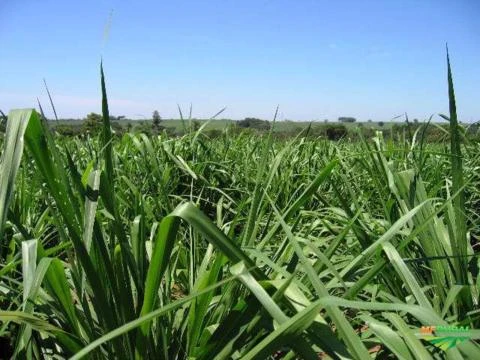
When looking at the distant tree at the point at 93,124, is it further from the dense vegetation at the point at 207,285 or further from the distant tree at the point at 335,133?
the dense vegetation at the point at 207,285

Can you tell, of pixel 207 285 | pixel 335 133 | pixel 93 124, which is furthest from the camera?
pixel 335 133

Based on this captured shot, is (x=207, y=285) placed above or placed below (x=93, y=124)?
below

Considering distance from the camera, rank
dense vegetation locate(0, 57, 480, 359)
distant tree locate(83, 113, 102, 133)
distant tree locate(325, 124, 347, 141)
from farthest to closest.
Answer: distant tree locate(325, 124, 347, 141) → distant tree locate(83, 113, 102, 133) → dense vegetation locate(0, 57, 480, 359)

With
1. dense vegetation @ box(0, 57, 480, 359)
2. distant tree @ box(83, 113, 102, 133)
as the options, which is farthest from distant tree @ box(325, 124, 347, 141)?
dense vegetation @ box(0, 57, 480, 359)

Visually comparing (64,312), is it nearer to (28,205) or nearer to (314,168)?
(28,205)

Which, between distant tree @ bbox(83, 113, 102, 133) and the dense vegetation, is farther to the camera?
distant tree @ bbox(83, 113, 102, 133)

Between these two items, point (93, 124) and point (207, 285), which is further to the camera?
point (93, 124)

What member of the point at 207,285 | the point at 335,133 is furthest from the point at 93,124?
the point at 207,285

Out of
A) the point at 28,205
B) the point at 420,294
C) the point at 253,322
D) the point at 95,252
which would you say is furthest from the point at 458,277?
the point at 28,205

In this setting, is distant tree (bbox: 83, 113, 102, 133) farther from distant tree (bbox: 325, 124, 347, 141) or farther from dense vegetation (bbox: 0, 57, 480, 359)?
dense vegetation (bbox: 0, 57, 480, 359)

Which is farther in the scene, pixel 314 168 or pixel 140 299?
pixel 314 168

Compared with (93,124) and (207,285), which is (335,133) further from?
(207,285)

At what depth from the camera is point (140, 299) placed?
809mm

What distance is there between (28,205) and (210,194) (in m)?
0.97
